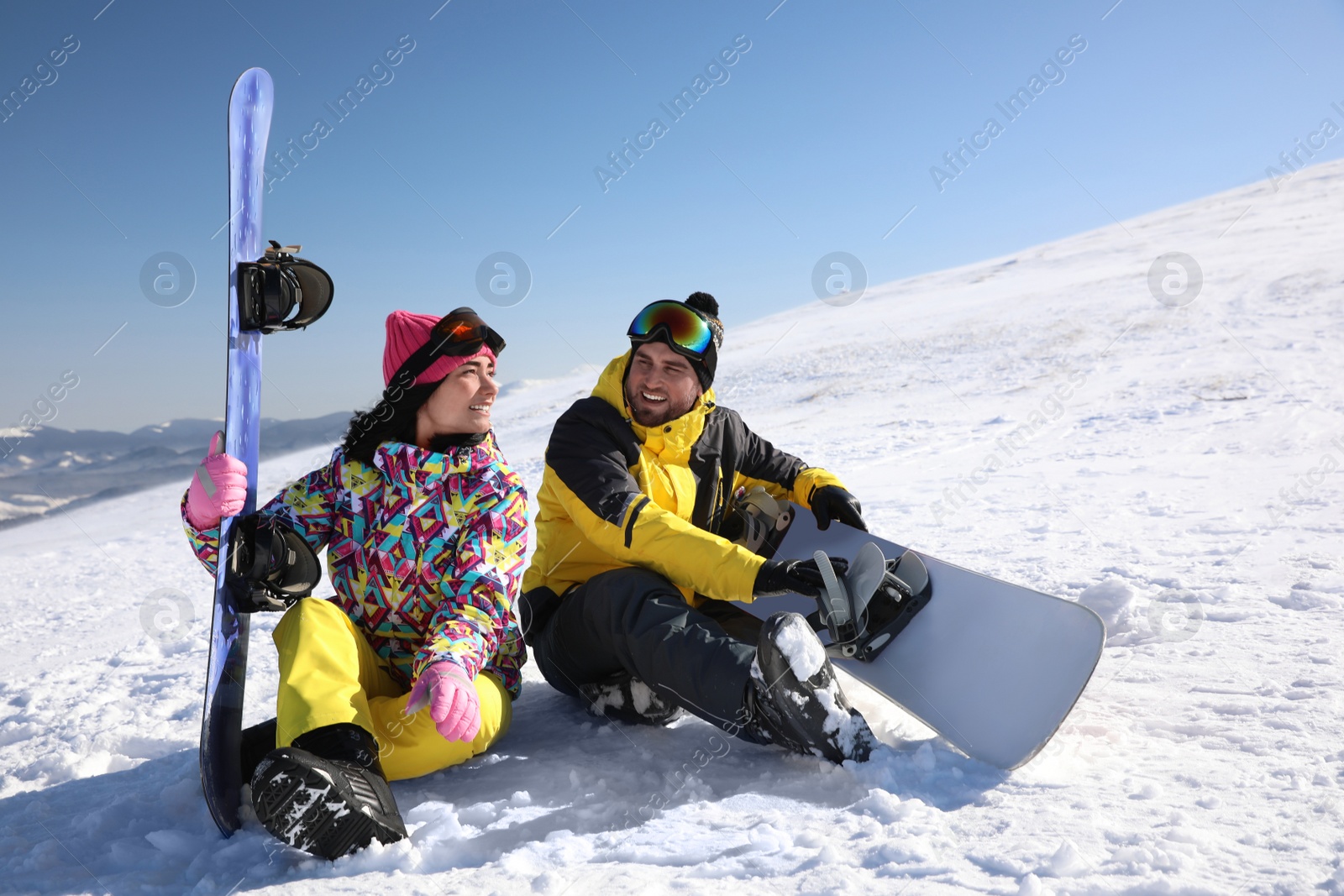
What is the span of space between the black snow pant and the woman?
0.20 meters

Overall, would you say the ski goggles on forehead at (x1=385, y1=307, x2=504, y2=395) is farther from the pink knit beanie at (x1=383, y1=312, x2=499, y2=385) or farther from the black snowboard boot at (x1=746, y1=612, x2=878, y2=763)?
the black snowboard boot at (x1=746, y1=612, x2=878, y2=763)

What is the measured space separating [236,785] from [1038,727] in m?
1.97

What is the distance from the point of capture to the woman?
205 centimetres

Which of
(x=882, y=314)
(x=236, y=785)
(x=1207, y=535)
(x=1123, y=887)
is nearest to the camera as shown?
(x=1123, y=887)

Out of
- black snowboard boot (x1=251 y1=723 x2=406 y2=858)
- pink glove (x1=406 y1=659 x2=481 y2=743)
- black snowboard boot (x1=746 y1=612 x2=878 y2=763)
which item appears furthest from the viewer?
black snowboard boot (x1=746 y1=612 x2=878 y2=763)

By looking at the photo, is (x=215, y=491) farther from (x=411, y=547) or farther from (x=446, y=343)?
(x=446, y=343)

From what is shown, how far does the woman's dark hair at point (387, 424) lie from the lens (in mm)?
2377

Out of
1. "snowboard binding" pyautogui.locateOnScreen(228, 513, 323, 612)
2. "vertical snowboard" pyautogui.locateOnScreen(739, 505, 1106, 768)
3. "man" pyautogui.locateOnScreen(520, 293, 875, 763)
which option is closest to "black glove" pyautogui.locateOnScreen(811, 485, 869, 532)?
"man" pyautogui.locateOnScreen(520, 293, 875, 763)

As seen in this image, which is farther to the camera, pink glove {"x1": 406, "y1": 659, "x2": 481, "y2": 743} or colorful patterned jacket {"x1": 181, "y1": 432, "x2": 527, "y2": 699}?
colorful patterned jacket {"x1": 181, "y1": 432, "x2": 527, "y2": 699}

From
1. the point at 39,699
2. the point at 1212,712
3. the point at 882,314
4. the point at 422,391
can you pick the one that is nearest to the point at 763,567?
the point at 422,391

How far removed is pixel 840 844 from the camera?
5.49 ft

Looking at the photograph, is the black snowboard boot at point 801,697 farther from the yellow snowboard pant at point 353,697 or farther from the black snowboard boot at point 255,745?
the black snowboard boot at point 255,745

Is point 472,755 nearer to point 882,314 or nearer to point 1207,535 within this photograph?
point 1207,535

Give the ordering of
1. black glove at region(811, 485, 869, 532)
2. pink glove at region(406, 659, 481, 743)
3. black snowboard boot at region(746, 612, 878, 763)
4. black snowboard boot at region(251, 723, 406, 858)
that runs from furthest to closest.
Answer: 1. black glove at region(811, 485, 869, 532)
2. black snowboard boot at region(746, 612, 878, 763)
3. pink glove at region(406, 659, 481, 743)
4. black snowboard boot at region(251, 723, 406, 858)
